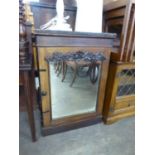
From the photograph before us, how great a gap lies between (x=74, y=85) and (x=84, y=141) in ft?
1.59

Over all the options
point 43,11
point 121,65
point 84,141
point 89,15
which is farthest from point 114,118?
point 43,11

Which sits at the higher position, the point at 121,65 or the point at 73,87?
the point at 121,65

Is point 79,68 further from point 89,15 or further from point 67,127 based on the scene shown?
point 67,127

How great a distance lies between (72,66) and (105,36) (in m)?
0.34

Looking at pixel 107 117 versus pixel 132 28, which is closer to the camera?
pixel 132 28

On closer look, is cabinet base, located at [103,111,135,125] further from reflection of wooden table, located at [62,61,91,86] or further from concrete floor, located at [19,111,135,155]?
reflection of wooden table, located at [62,61,91,86]

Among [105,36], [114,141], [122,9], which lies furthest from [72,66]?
[114,141]

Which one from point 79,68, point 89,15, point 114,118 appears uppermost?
point 89,15

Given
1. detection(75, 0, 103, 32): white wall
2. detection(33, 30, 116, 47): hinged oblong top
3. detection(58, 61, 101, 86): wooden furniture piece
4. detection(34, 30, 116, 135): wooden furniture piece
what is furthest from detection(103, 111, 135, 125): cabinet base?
detection(75, 0, 103, 32): white wall

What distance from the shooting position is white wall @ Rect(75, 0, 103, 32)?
1264mm

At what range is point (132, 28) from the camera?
1188mm

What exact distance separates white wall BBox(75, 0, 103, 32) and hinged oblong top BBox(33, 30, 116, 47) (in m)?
0.15

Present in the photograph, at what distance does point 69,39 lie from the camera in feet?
3.67
